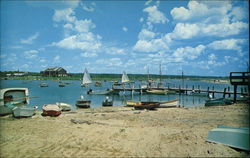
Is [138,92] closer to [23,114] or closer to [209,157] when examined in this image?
[23,114]

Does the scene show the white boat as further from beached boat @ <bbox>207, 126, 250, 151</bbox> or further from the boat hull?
beached boat @ <bbox>207, 126, 250, 151</bbox>

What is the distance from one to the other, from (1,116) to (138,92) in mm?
48617

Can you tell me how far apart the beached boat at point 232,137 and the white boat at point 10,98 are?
1419 centimetres

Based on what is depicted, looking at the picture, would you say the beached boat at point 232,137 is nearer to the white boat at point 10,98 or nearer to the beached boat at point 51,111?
the beached boat at point 51,111

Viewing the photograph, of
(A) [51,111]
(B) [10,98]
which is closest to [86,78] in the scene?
(A) [51,111]

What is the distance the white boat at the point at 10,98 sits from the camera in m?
15.9

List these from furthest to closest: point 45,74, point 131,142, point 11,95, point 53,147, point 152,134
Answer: point 45,74
point 11,95
point 152,134
point 131,142
point 53,147

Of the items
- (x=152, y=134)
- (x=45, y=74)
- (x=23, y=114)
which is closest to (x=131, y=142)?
(x=152, y=134)

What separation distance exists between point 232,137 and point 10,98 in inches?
681

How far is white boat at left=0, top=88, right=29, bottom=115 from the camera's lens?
15906 mm

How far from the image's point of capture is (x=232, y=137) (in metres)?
8.12

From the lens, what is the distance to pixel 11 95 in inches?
696

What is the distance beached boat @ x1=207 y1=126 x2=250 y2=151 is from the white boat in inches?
559

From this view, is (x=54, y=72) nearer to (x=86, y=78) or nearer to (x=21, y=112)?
(x=86, y=78)
